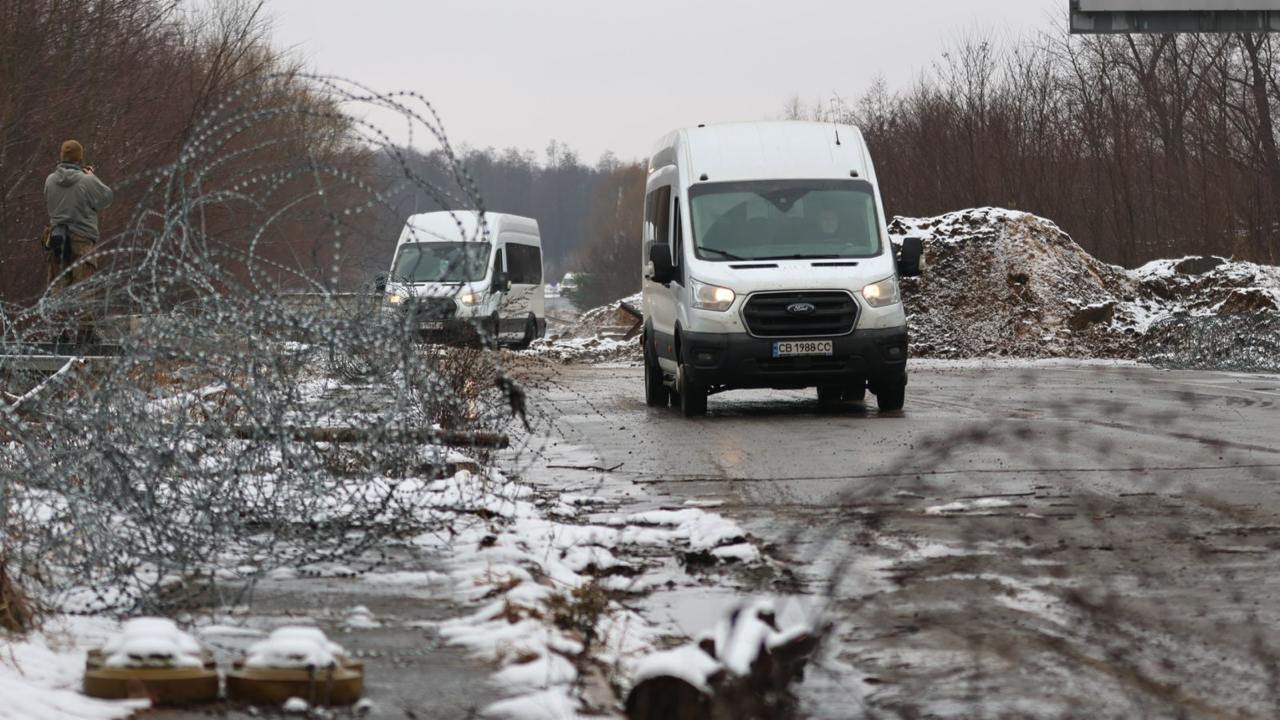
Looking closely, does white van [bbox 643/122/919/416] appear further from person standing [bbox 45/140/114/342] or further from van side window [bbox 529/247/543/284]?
van side window [bbox 529/247/543/284]

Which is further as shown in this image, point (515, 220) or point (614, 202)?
point (614, 202)

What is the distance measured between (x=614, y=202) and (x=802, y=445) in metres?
137

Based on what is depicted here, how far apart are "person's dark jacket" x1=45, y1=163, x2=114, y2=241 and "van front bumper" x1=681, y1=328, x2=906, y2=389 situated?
605cm

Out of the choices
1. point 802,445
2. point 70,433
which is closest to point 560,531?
point 70,433

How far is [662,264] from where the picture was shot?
17.3 meters

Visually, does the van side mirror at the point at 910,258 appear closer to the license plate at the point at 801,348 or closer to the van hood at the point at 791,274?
the van hood at the point at 791,274

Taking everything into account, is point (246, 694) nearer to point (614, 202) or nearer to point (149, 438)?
point (149, 438)

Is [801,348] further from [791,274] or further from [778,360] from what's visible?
[791,274]

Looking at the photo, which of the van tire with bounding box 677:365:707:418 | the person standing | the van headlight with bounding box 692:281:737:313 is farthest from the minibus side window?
the person standing

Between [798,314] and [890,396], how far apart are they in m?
1.37

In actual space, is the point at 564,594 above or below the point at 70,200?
below

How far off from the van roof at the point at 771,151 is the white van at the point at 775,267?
14 millimetres

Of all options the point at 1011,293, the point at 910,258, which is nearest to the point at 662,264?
the point at 910,258

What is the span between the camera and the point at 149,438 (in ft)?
23.2
